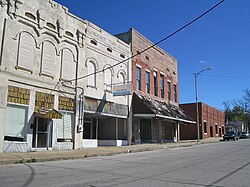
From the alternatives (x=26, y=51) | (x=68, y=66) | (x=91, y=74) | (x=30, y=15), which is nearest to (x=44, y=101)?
(x=26, y=51)

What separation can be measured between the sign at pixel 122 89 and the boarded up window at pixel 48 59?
6077mm

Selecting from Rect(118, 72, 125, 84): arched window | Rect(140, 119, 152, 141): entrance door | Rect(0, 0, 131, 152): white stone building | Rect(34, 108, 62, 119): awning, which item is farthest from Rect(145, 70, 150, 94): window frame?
Rect(34, 108, 62, 119): awning

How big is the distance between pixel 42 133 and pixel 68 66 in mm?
5119

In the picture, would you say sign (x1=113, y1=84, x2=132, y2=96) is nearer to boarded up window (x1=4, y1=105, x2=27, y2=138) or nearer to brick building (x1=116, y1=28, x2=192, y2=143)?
brick building (x1=116, y1=28, x2=192, y2=143)

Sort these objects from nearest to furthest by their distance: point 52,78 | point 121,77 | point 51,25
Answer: point 52,78, point 51,25, point 121,77

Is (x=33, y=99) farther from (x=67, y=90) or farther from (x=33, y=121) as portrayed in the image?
(x=67, y=90)

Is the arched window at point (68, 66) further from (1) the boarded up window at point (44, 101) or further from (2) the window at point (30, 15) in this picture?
(2) the window at point (30, 15)

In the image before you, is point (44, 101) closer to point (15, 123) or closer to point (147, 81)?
point (15, 123)

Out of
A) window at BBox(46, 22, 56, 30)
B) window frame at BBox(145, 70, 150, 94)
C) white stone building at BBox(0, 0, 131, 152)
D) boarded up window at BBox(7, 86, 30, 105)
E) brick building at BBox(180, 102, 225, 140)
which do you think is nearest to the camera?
boarded up window at BBox(7, 86, 30, 105)

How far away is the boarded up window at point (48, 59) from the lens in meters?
17.2

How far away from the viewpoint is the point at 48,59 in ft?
57.7

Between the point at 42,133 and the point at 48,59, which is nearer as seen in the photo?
the point at 42,133

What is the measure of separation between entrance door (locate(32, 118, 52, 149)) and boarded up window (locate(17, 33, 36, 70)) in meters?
3.48

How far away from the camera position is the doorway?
16.4 meters
